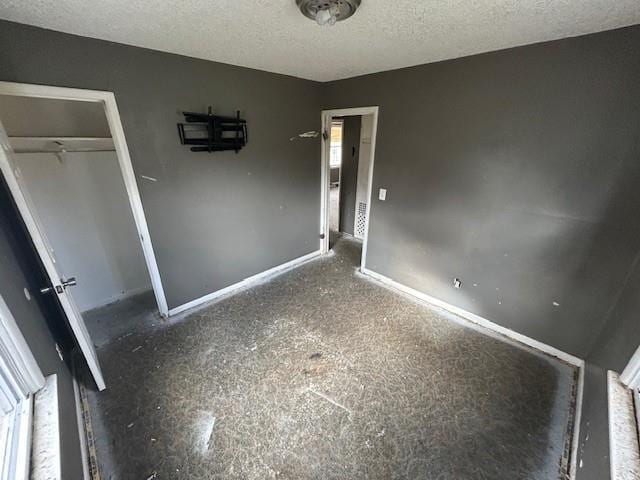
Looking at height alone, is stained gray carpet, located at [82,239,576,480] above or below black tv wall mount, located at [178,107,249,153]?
below

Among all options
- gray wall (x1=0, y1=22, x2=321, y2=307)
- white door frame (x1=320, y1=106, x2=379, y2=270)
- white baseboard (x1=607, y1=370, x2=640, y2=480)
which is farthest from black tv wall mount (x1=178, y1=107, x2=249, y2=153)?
Answer: white baseboard (x1=607, y1=370, x2=640, y2=480)

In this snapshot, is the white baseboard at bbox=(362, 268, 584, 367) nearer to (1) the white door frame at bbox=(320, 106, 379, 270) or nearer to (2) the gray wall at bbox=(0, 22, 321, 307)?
(1) the white door frame at bbox=(320, 106, 379, 270)

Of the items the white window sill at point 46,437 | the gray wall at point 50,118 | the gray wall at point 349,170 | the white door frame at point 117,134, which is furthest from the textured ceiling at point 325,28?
the gray wall at point 349,170

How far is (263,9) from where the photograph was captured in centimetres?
132

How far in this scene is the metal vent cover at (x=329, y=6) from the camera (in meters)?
1.20

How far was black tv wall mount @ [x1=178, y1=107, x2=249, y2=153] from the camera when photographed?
7.13 feet

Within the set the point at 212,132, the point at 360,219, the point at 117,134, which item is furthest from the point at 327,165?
the point at 117,134

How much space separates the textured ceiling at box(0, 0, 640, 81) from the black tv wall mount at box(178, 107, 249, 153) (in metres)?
0.47

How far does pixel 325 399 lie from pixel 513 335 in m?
1.77

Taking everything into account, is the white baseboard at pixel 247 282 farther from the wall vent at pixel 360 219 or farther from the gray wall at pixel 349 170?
the gray wall at pixel 349 170

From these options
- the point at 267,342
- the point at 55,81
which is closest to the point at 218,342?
the point at 267,342

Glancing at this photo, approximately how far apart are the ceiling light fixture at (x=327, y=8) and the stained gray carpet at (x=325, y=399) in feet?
7.24

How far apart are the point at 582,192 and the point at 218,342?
298 centimetres

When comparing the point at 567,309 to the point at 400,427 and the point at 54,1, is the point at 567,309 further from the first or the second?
the point at 54,1
